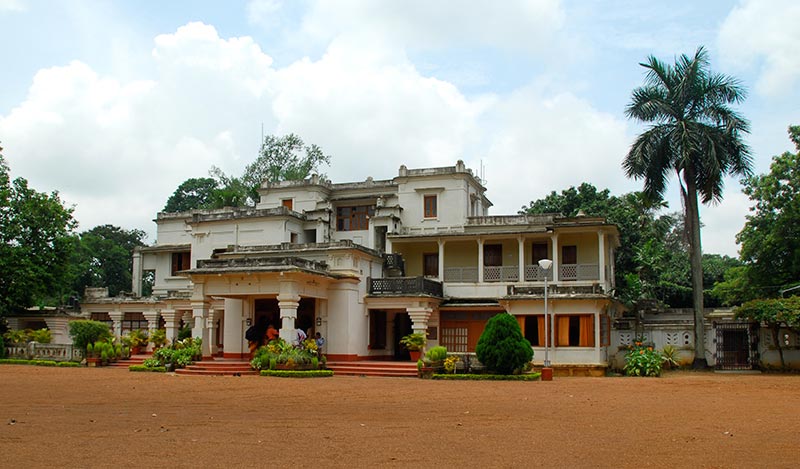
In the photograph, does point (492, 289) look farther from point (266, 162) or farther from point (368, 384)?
point (266, 162)

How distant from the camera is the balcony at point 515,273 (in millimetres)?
29375

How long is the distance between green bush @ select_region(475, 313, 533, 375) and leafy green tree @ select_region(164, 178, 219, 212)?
45380 millimetres

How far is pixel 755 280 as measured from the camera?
3209 centimetres

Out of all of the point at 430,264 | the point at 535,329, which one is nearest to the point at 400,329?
the point at 430,264

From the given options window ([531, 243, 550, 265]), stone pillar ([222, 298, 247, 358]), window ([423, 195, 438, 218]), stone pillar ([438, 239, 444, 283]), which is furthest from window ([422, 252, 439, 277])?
stone pillar ([222, 298, 247, 358])

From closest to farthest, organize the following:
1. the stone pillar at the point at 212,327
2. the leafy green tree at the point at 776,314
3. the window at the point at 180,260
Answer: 1. the leafy green tree at the point at 776,314
2. the stone pillar at the point at 212,327
3. the window at the point at 180,260

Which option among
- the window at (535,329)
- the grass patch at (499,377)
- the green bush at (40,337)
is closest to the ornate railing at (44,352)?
the green bush at (40,337)

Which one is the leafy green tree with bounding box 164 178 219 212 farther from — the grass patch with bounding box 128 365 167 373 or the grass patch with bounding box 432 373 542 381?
the grass patch with bounding box 432 373 542 381

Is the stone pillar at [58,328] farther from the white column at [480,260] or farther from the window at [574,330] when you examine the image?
the window at [574,330]

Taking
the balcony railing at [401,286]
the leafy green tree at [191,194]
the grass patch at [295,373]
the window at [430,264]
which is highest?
the leafy green tree at [191,194]

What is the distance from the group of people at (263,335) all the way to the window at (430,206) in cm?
775

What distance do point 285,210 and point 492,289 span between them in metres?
9.74

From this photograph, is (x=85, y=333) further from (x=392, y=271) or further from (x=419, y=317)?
(x=419, y=317)

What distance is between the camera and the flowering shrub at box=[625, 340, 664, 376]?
2545cm
